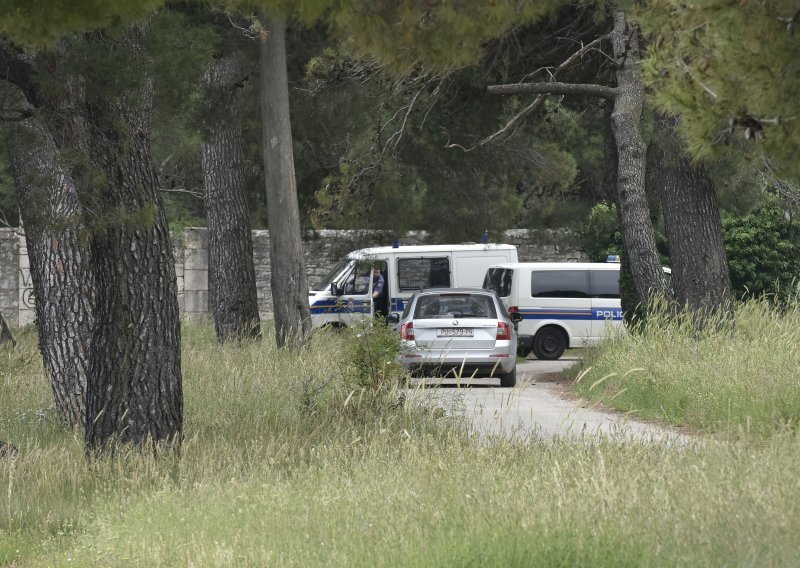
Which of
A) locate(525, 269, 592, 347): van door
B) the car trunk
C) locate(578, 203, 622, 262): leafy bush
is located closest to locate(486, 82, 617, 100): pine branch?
the car trunk

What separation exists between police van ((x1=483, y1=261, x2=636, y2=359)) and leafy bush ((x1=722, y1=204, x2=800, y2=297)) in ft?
13.9

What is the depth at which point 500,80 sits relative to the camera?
1983cm

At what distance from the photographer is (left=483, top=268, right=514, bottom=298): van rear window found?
83.7 feet

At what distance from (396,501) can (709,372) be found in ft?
23.9

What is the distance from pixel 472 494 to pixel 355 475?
1.09m

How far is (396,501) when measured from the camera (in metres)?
7.05

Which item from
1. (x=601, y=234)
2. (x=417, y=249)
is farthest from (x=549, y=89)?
(x=601, y=234)

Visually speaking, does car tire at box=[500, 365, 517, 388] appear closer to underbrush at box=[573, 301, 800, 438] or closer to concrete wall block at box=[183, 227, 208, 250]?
underbrush at box=[573, 301, 800, 438]

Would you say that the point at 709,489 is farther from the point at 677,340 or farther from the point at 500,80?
the point at 500,80

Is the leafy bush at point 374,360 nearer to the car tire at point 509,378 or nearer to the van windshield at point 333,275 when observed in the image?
the car tire at point 509,378

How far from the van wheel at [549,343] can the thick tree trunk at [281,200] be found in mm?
7973

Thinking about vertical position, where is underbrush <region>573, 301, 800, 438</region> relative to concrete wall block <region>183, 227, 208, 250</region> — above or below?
A: below

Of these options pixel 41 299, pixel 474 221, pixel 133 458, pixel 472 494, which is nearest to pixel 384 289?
pixel 474 221

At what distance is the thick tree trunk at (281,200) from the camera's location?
17477 mm
